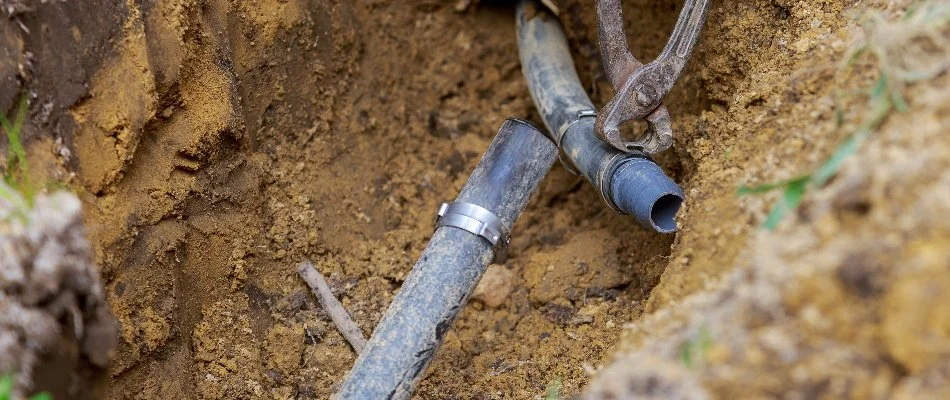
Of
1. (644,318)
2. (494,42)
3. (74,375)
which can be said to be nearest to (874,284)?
(644,318)

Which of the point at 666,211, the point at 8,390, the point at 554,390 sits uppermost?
the point at 666,211

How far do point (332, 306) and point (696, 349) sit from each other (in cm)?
152

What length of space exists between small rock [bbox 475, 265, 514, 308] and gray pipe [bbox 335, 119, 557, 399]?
40 centimetres

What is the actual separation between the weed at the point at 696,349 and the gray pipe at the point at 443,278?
0.86m

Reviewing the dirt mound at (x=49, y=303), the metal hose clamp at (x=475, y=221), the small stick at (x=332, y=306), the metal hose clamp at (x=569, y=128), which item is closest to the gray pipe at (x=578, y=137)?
the metal hose clamp at (x=569, y=128)

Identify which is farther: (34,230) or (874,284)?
(34,230)

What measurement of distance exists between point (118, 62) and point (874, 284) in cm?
198

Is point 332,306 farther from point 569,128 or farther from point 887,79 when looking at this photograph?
point 887,79

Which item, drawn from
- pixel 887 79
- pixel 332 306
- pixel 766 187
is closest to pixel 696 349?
pixel 766 187

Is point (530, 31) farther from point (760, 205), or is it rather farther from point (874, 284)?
point (874, 284)

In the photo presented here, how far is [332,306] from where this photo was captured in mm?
2723

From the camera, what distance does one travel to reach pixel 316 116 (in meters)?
2.93

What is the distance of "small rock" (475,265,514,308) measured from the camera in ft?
9.12

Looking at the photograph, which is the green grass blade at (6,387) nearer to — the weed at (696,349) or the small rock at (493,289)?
the weed at (696,349)
